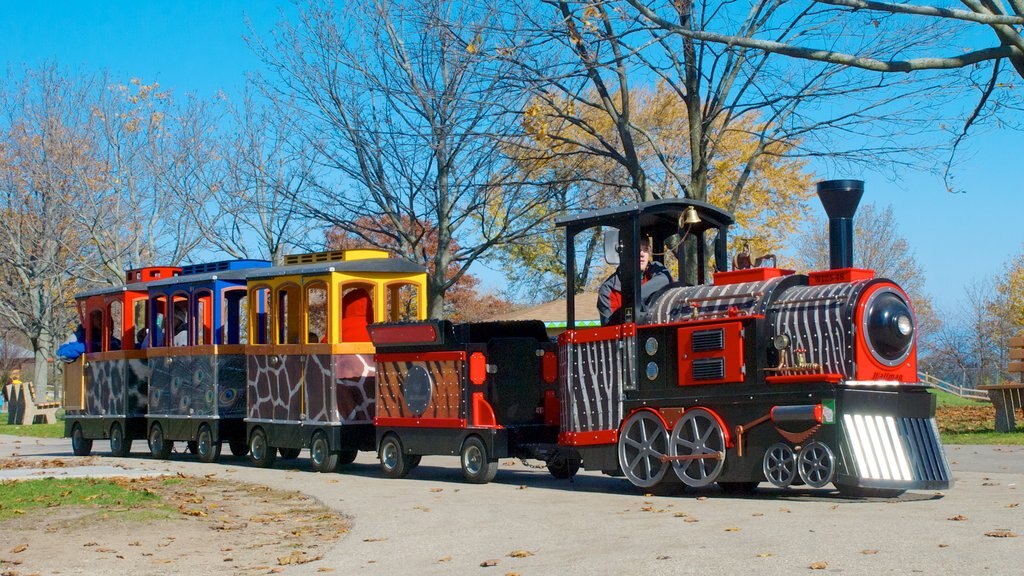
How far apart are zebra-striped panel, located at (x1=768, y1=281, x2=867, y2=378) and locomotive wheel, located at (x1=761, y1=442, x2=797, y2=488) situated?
2.73ft

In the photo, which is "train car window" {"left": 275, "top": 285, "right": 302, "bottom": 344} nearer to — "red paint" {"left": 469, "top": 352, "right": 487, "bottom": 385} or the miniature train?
the miniature train

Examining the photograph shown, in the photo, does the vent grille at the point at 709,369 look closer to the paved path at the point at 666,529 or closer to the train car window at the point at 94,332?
the paved path at the point at 666,529

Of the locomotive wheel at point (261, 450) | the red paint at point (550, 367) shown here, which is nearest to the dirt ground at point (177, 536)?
the red paint at point (550, 367)

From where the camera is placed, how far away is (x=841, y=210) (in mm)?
12273

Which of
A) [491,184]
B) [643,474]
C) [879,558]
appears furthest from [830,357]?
[491,184]

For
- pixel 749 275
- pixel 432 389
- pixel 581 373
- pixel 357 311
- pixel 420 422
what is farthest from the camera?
pixel 357 311

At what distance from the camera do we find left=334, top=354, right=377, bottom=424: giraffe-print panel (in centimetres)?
1778

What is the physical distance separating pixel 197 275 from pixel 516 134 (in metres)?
6.04

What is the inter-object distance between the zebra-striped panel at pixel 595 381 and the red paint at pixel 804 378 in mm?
1885

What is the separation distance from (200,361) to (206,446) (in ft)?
4.63

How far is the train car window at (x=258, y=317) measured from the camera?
1986 centimetres

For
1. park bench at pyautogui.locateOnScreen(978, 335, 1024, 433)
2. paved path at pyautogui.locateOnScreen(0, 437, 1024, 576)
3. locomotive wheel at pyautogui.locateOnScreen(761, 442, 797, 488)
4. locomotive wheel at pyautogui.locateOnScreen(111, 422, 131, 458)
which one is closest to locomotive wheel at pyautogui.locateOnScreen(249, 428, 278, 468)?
paved path at pyautogui.locateOnScreen(0, 437, 1024, 576)

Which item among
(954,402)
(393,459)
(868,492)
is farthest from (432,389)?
(954,402)

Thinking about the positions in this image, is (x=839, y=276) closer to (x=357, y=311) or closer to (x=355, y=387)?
(x=355, y=387)
